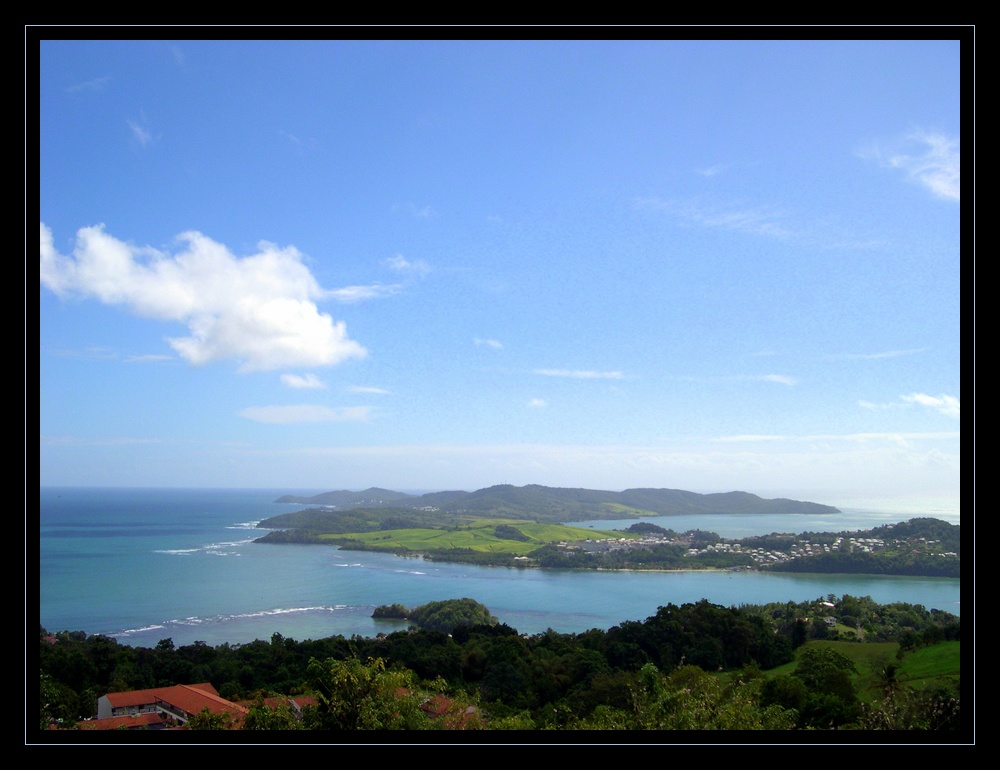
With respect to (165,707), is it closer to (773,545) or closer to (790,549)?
(773,545)

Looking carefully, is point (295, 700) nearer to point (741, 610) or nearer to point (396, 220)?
point (396, 220)

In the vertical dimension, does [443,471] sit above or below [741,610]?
above

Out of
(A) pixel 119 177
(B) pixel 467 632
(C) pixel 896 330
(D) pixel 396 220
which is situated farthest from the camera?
(B) pixel 467 632

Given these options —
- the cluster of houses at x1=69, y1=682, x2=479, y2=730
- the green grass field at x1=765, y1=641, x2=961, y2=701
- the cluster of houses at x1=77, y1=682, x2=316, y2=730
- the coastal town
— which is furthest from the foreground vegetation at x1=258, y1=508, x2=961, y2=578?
the cluster of houses at x1=77, y1=682, x2=316, y2=730

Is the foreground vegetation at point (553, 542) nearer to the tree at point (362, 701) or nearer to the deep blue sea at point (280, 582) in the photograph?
the deep blue sea at point (280, 582)

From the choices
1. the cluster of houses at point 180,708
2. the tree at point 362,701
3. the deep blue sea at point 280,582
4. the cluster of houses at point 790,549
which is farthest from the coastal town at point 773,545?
the tree at point 362,701

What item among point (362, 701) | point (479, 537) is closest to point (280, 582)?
point (479, 537)
